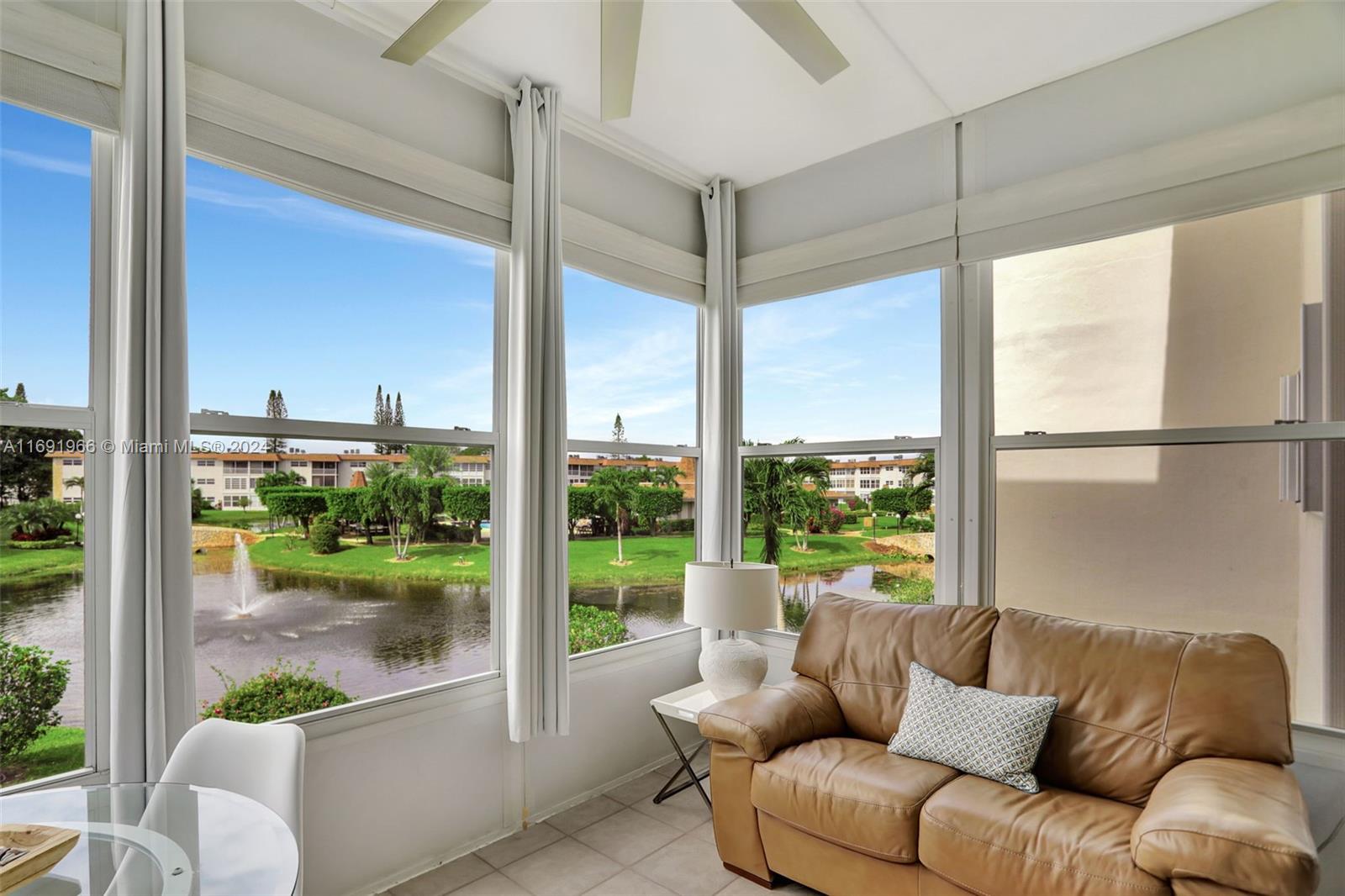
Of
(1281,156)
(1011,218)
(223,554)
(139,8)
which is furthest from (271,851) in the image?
(1281,156)

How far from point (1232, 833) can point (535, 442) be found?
2.33 meters

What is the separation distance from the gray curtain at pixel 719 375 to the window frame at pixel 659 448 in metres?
0.04

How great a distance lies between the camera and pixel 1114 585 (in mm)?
2703

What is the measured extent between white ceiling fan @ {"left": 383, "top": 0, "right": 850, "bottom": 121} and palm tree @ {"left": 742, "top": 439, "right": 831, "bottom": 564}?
1.92m

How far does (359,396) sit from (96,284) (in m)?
0.80

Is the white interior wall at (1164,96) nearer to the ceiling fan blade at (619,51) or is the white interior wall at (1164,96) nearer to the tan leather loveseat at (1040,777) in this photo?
the ceiling fan blade at (619,51)

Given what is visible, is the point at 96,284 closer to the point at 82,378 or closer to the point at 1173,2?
the point at 82,378

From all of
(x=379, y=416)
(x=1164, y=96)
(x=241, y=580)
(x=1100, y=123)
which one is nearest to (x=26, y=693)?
(x=241, y=580)

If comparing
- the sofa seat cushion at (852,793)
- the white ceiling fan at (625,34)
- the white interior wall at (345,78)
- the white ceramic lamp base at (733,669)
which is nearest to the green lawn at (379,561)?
the white ceramic lamp base at (733,669)

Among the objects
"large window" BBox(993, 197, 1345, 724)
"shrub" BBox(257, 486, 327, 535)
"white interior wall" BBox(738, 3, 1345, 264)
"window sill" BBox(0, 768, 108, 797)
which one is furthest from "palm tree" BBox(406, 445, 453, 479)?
"large window" BBox(993, 197, 1345, 724)

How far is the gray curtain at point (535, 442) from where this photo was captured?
8.79ft

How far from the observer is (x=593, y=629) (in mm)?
3277

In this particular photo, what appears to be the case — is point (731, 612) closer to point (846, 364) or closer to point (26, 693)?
point (846, 364)

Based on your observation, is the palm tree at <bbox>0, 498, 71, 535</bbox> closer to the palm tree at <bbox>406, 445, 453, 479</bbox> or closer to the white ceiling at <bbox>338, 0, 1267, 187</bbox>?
the palm tree at <bbox>406, 445, 453, 479</bbox>
